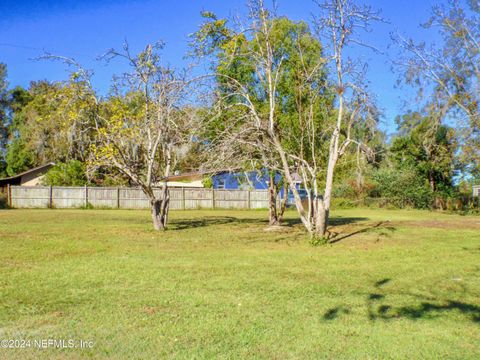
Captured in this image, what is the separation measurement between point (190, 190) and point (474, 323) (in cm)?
2974

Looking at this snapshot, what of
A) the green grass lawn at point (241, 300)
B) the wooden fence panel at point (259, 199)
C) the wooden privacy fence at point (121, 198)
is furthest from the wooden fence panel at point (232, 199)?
the green grass lawn at point (241, 300)

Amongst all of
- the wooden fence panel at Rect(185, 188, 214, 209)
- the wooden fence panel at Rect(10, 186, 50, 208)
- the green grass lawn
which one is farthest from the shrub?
the wooden fence panel at Rect(10, 186, 50, 208)

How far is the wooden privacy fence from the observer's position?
32.2 meters

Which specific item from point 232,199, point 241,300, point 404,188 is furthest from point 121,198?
point 241,300

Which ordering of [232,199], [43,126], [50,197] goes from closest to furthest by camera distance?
[50,197], [232,199], [43,126]

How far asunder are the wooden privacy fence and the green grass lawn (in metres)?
21.4

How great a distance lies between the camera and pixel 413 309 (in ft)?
19.6

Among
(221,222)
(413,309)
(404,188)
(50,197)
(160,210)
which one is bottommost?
(413,309)

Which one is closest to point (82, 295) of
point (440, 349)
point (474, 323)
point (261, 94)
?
point (440, 349)

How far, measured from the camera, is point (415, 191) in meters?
36.2

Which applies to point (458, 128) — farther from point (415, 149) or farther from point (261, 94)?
point (415, 149)

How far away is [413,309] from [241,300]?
2.21 m

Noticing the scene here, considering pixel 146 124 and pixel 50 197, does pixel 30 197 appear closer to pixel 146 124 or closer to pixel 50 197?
pixel 50 197

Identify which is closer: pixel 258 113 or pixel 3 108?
pixel 258 113
